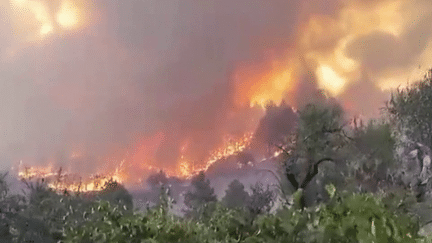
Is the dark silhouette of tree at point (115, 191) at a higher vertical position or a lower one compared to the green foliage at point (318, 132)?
higher

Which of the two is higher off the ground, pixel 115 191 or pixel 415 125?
pixel 115 191

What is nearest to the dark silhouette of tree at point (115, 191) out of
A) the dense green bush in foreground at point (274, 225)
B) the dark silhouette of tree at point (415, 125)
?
the dark silhouette of tree at point (415, 125)

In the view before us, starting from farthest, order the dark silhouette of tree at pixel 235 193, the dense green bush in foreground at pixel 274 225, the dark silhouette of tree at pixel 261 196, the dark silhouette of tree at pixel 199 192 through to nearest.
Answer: the dark silhouette of tree at pixel 199 192
the dark silhouette of tree at pixel 235 193
the dark silhouette of tree at pixel 261 196
the dense green bush in foreground at pixel 274 225

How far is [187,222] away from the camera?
15758mm

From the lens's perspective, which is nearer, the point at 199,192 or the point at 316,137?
the point at 316,137

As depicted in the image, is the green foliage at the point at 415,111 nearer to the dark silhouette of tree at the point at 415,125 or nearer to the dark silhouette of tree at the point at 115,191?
the dark silhouette of tree at the point at 415,125

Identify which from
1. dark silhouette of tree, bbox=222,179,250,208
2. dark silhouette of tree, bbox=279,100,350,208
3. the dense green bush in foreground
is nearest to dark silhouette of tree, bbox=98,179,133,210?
dark silhouette of tree, bbox=222,179,250,208

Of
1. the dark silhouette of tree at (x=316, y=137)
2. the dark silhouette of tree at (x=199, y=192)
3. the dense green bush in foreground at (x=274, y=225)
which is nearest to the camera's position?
the dense green bush in foreground at (x=274, y=225)

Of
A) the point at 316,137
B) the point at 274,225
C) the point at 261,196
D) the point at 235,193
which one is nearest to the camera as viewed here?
the point at 274,225

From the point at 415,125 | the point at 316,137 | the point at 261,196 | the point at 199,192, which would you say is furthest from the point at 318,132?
the point at 199,192

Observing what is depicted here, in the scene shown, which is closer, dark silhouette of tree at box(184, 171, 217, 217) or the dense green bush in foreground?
the dense green bush in foreground

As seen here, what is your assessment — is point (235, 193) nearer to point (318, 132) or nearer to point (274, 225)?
point (318, 132)

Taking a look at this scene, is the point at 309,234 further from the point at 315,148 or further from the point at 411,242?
the point at 315,148

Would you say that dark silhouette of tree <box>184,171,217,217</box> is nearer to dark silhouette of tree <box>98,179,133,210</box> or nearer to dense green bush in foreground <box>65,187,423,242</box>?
dark silhouette of tree <box>98,179,133,210</box>
